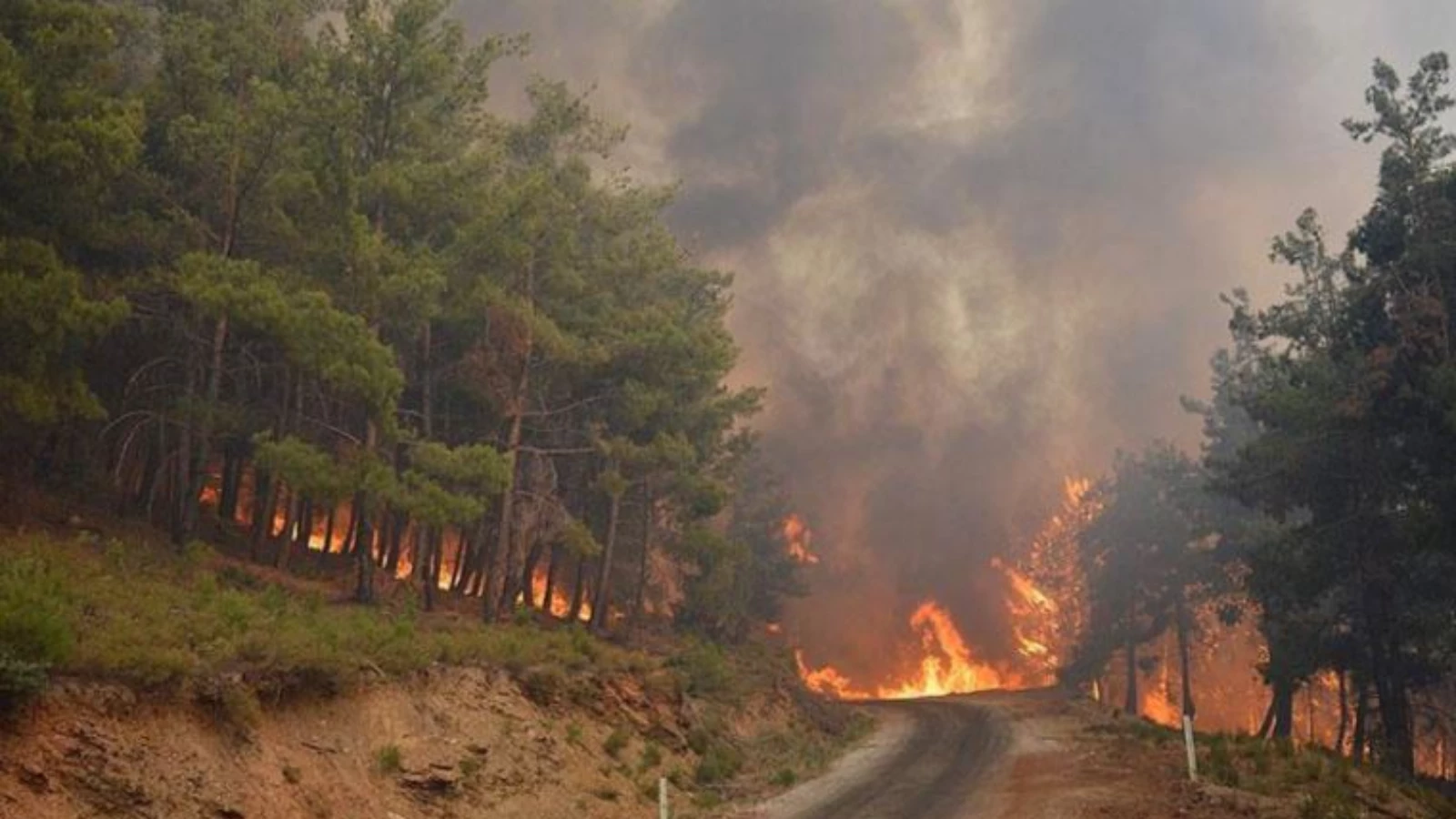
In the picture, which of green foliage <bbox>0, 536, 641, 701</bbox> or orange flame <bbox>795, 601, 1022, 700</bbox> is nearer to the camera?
green foliage <bbox>0, 536, 641, 701</bbox>

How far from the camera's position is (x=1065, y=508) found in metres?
78.2

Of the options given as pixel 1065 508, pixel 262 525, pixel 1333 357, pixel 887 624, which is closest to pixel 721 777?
pixel 262 525

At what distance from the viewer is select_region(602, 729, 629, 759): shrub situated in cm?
1981

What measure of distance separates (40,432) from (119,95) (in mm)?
8882

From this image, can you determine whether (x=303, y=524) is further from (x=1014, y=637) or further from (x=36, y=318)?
(x=1014, y=637)

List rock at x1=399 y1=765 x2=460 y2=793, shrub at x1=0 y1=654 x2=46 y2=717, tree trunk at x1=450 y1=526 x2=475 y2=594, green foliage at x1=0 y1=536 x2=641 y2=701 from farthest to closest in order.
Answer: tree trunk at x1=450 y1=526 x2=475 y2=594, rock at x1=399 y1=765 x2=460 y2=793, green foliage at x1=0 y1=536 x2=641 y2=701, shrub at x1=0 y1=654 x2=46 y2=717

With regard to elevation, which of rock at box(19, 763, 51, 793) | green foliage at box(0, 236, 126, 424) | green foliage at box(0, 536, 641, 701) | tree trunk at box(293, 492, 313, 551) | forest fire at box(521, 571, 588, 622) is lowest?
rock at box(19, 763, 51, 793)

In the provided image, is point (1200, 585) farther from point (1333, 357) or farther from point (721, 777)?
point (721, 777)

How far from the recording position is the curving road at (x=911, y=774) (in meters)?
18.3

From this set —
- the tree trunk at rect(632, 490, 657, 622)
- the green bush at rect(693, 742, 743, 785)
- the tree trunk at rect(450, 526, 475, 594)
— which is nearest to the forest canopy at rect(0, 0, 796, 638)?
the tree trunk at rect(450, 526, 475, 594)

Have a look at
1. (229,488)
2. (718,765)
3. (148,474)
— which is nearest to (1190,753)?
(718,765)

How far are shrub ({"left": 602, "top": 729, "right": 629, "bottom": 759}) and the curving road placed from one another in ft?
10.7

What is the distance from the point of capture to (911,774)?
73.6 feet

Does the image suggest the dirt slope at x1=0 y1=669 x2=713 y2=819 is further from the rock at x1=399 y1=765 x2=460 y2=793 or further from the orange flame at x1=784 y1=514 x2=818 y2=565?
the orange flame at x1=784 y1=514 x2=818 y2=565
